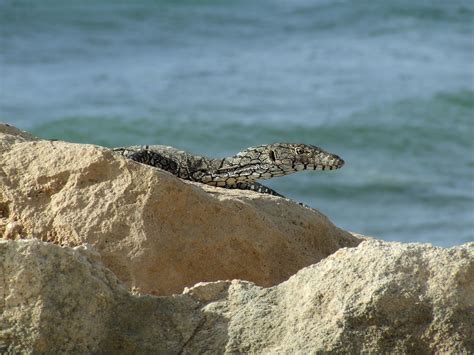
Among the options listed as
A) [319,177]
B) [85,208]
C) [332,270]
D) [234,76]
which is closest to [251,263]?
[85,208]

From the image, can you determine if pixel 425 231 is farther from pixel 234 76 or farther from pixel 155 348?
pixel 155 348

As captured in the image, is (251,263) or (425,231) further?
(425,231)

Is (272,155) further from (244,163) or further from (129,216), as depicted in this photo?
(129,216)

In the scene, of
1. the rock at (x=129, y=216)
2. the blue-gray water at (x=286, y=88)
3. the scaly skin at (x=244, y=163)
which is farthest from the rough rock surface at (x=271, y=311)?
the blue-gray water at (x=286, y=88)

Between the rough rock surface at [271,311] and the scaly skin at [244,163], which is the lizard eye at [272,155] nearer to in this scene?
the scaly skin at [244,163]

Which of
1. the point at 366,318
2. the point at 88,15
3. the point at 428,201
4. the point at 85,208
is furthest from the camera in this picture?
the point at 88,15

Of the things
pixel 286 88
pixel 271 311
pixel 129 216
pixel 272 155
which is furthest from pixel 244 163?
pixel 286 88
